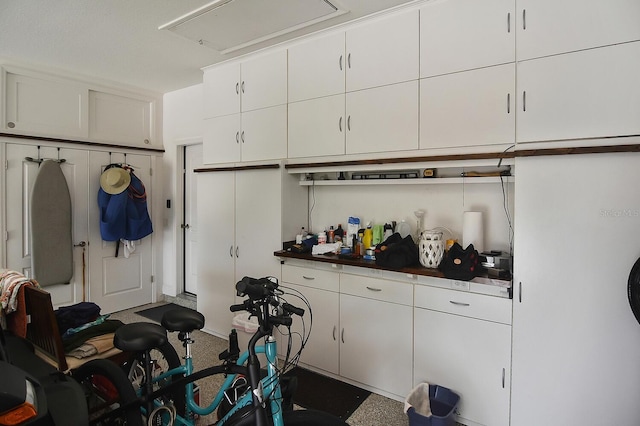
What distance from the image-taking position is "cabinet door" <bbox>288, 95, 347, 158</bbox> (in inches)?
112

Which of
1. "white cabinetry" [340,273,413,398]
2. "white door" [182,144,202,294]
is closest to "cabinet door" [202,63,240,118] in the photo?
"white door" [182,144,202,294]

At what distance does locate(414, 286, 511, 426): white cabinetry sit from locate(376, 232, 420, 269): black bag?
201 mm

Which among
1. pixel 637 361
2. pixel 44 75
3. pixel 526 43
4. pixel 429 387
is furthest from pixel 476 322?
pixel 44 75

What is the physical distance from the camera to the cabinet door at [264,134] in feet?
A: 10.5

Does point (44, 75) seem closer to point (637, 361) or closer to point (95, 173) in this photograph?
point (95, 173)

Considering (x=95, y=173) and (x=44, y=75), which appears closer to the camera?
(x=44, y=75)

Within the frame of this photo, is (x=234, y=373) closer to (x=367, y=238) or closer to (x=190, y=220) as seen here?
(x=367, y=238)

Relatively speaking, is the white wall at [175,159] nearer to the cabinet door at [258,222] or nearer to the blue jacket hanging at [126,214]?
the blue jacket hanging at [126,214]

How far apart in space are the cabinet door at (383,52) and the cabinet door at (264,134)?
744mm

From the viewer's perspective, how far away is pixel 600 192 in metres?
1.81

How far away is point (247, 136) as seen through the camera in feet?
11.3

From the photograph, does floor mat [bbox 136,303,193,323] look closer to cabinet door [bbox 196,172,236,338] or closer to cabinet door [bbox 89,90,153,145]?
cabinet door [bbox 196,172,236,338]

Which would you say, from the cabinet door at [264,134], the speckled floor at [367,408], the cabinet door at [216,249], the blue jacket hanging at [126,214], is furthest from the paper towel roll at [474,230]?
the blue jacket hanging at [126,214]

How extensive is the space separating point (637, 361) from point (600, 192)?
0.87 m
